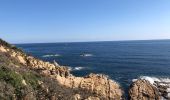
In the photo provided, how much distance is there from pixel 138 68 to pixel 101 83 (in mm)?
42529

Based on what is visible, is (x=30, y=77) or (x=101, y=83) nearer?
(x=30, y=77)

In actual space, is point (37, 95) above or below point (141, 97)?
above

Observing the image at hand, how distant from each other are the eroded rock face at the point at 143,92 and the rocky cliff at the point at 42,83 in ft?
8.51

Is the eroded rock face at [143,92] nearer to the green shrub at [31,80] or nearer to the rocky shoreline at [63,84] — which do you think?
the rocky shoreline at [63,84]

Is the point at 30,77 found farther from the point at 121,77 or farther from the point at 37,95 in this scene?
the point at 121,77

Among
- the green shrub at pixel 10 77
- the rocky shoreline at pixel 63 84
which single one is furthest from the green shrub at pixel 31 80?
the green shrub at pixel 10 77

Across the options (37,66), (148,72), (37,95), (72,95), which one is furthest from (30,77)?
(148,72)

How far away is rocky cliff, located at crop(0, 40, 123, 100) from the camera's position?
105ft

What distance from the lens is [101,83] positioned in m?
53.4

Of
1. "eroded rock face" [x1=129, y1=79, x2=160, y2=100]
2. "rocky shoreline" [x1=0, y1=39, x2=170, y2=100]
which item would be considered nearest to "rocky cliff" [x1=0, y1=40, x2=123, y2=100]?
"rocky shoreline" [x1=0, y1=39, x2=170, y2=100]

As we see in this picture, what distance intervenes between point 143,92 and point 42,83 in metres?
23.3

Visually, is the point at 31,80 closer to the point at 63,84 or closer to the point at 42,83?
the point at 42,83

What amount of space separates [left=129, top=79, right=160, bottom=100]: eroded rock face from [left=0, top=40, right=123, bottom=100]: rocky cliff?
2.59m

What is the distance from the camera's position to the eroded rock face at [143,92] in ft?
174
